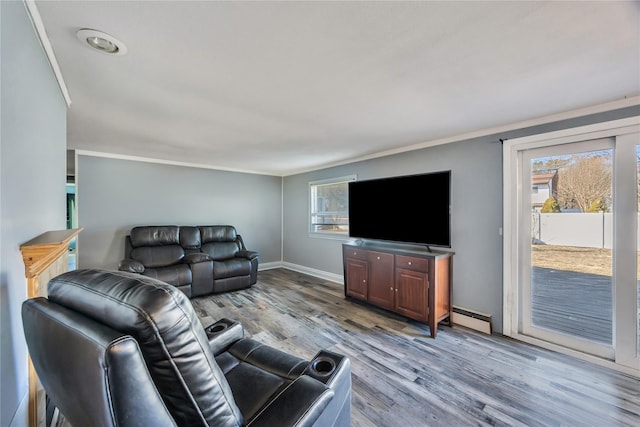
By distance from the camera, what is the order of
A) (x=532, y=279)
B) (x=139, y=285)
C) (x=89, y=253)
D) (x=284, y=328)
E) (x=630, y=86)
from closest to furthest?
1. (x=139, y=285)
2. (x=630, y=86)
3. (x=532, y=279)
4. (x=284, y=328)
5. (x=89, y=253)

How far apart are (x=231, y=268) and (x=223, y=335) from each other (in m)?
2.91

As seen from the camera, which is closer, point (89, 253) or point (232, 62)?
point (232, 62)

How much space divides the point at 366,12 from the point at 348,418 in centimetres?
197

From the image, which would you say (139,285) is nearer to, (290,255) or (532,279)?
(532,279)

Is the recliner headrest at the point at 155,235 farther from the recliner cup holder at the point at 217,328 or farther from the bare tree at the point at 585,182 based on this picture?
the bare tree at the point at 585,182

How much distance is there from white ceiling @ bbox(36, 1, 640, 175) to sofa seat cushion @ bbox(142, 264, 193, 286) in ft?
6.58

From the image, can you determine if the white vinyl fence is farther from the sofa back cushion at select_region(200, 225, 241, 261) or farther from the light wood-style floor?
the sofa back cushion at select_region(200, 225, 241, 261)

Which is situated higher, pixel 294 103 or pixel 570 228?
pixel 294 103

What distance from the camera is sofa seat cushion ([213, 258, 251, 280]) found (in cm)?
429

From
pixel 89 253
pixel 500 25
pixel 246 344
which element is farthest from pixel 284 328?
pixel 89 253

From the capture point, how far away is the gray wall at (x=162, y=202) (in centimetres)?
416

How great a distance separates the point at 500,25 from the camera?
135 centimetres

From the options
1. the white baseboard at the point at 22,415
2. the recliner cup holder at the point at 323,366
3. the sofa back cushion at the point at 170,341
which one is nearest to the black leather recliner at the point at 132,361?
the sofa back cushion at the point at 170,341

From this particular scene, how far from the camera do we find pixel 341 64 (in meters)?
1.70
